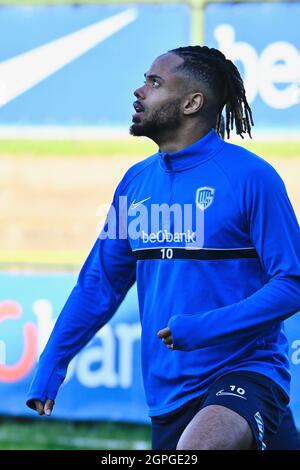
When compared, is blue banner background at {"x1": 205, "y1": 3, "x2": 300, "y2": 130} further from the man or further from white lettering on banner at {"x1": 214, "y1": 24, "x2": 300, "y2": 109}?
the man

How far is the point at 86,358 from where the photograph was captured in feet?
25.0

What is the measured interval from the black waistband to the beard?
1.58ft

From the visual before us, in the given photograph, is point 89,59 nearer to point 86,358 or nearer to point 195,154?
point 86,358

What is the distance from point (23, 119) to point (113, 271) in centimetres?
346

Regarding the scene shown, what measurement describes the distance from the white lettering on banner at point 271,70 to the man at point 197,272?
9.45 ft

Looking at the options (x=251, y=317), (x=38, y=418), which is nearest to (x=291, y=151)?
(x=38, y=418)

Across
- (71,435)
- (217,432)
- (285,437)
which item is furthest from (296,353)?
(217,432)

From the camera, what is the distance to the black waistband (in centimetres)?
427

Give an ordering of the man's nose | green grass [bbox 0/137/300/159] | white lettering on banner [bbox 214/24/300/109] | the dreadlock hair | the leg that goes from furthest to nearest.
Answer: green grass [bbox 0/137/300/159], white lettering on banner [bbox 214/24/300/109], the dreadlock hair, the man's nose, the leg

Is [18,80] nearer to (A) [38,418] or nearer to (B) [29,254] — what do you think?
(B) [29,254]

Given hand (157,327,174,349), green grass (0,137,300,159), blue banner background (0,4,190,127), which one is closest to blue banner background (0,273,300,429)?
green grass (0,137,300,159)

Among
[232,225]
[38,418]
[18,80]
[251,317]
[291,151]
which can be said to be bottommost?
[38,418]

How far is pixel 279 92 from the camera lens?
7617mm

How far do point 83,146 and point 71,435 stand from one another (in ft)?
6.62
